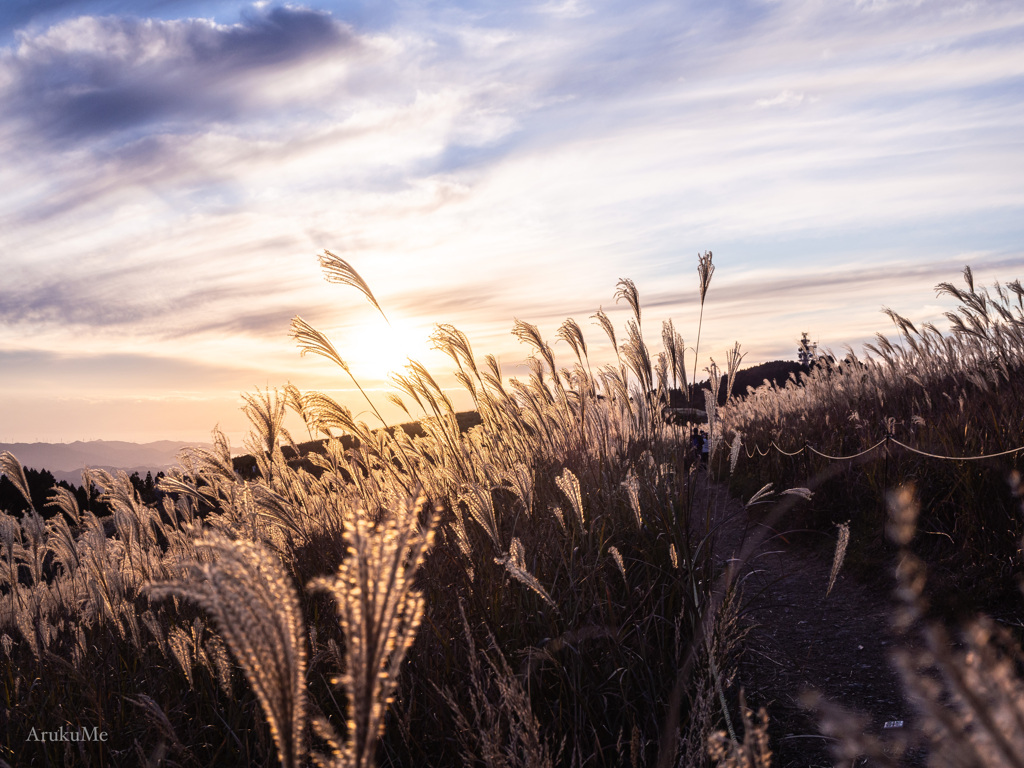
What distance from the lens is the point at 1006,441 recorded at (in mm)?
5105

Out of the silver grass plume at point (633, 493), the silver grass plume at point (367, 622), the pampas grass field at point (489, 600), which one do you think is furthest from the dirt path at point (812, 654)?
the silver grass plume at point (367, 622)

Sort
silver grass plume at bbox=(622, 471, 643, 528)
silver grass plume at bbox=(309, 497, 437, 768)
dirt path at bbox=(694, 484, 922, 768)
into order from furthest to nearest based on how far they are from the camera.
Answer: dirt path at bbox=(694, 484, 922, 768)
silver grass plume at bbox=(622, 471, 643, 528)
silver grass plume at bbox=(309, 497, 437, 768)

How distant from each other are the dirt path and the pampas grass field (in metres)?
0.19

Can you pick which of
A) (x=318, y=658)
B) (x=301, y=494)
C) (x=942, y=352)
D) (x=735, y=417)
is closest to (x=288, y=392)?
(x=301, y=494)

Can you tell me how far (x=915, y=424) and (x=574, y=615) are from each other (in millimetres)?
5465

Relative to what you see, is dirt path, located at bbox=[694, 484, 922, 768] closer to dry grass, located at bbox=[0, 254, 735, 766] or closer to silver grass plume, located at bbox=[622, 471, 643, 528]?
dry grass, located at bbox=[0, 254, 735, 766]

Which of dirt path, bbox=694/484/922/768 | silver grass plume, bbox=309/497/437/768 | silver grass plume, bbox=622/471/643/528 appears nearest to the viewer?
silver grass plume, bbox=309/497/437/768

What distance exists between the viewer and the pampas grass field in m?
0.84

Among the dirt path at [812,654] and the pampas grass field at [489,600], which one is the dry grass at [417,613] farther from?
the dirt path at [812,654]

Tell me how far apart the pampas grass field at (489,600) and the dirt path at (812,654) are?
0.19 metres

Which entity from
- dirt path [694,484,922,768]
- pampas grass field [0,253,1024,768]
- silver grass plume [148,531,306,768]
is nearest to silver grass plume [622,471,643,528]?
pampas grass field [0,253,1024,768]

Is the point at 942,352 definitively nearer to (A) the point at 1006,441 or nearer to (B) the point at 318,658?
(A) the point at 1006,441

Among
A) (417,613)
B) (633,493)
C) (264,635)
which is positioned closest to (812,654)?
(633,493)

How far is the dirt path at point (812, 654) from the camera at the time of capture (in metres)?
3.21
